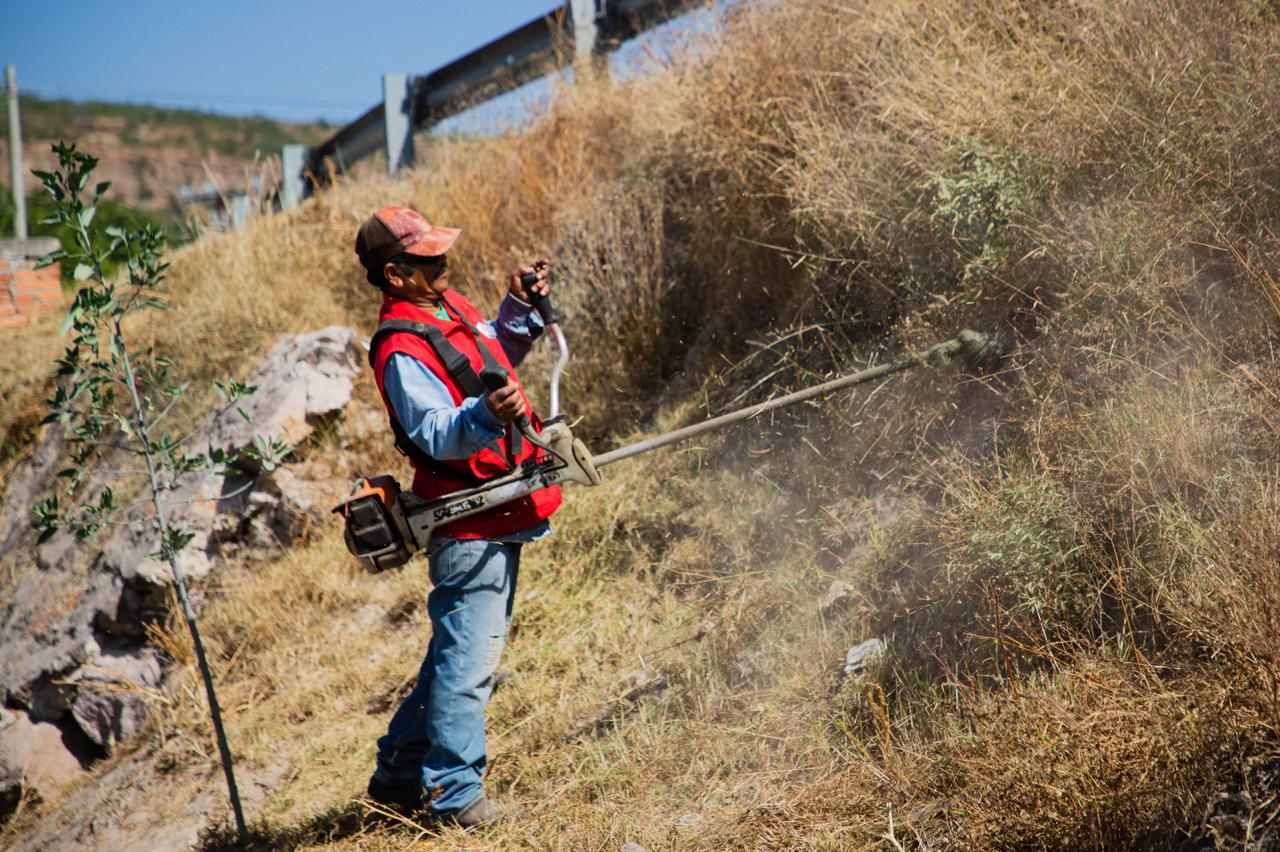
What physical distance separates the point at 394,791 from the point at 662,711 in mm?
976

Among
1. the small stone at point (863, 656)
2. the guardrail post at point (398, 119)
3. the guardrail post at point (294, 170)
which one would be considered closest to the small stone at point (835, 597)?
the small stone at point (863, 656)

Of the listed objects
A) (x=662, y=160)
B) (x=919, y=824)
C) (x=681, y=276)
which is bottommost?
(x=919, y=824)

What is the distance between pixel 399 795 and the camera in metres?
3.77

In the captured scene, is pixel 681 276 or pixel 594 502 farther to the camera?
pixel 681 276

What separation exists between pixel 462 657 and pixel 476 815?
0.54m

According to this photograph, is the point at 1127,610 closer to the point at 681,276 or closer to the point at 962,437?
the point at 962,437

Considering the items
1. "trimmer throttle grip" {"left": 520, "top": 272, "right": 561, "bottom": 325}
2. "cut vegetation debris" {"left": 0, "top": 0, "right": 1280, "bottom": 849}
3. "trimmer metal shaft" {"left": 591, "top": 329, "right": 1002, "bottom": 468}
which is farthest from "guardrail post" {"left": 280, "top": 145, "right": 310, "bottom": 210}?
"trimmer metal shaft" {"left": 591, "top": 329, "right": 1002, "bottom": 468}

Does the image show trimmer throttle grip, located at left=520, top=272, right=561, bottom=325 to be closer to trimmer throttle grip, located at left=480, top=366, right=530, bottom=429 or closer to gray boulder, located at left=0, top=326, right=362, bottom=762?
trimmer throttle grip, located at left=480, top=366, right=530, bottom=429

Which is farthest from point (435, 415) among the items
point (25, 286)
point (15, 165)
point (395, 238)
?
point (15, 165)

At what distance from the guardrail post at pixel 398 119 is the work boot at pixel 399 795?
607 centimetres

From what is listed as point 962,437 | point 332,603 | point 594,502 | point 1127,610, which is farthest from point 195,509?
point 1127,610

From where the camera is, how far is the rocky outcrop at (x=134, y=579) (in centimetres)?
579

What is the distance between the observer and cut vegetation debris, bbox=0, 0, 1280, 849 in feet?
9.23

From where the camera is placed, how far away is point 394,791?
3.77 m
